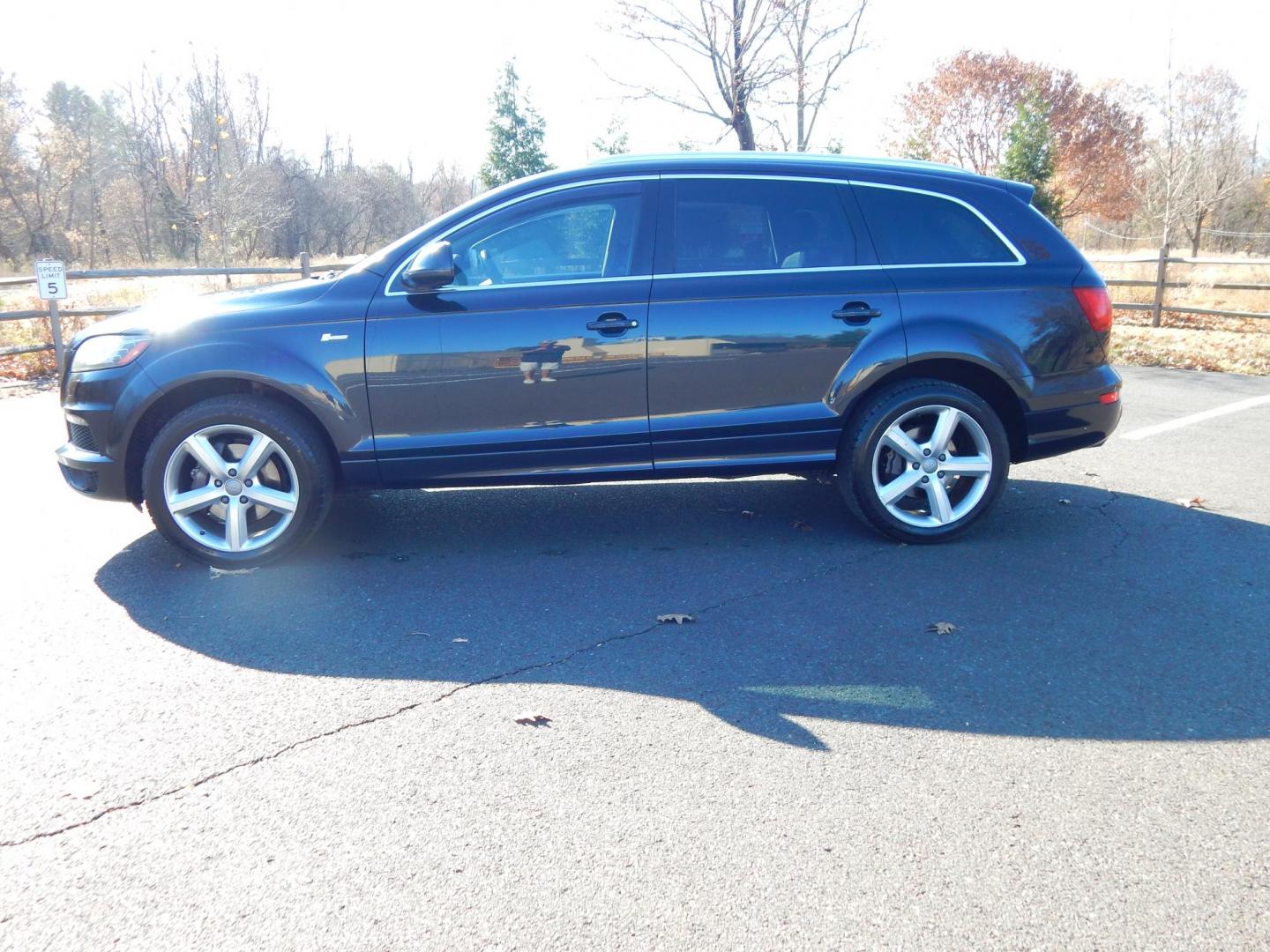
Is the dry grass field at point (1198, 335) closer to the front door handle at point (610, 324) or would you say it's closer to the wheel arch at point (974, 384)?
the wheel arch at point (974, 384)

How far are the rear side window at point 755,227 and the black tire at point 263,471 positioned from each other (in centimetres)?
194

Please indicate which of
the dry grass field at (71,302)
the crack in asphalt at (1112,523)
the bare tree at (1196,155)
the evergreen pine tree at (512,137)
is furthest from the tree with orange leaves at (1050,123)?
the crack in asphalt at (1112,523)

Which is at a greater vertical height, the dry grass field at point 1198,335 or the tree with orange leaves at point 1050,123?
the tree with orange leaves at point 1050,123

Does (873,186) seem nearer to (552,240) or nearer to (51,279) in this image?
(552,240)

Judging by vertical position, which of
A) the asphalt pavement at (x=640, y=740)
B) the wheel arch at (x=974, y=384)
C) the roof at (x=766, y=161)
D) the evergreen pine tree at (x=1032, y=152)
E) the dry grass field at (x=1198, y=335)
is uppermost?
the evergreen pine tree at (x=1032, y=152)

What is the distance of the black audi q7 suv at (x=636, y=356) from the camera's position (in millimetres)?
4805

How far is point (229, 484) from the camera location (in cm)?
483

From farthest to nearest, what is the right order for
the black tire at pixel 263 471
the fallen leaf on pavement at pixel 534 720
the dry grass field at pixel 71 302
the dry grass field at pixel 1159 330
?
the dry grass field at pixel 1159 330 → the dry grass field at pixel 71 302 → the black tire at pixel 263 471 → the fallen leaf on pavement at pixel 534 720

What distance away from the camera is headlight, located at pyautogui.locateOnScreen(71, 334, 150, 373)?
15.8 feet

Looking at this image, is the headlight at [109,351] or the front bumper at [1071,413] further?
the front bumper at [1071,413]

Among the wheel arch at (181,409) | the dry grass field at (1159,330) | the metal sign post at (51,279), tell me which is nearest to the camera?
the wheel arch at (181,409)

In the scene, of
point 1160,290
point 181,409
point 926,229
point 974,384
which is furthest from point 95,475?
point 1160,290

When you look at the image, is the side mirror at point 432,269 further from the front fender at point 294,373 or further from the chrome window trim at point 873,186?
the chrome window trim at point 873,186

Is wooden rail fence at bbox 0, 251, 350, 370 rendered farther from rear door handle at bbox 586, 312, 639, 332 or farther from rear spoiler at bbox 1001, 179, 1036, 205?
rear spoiler at bbox 1001, 179, 1036, 205
